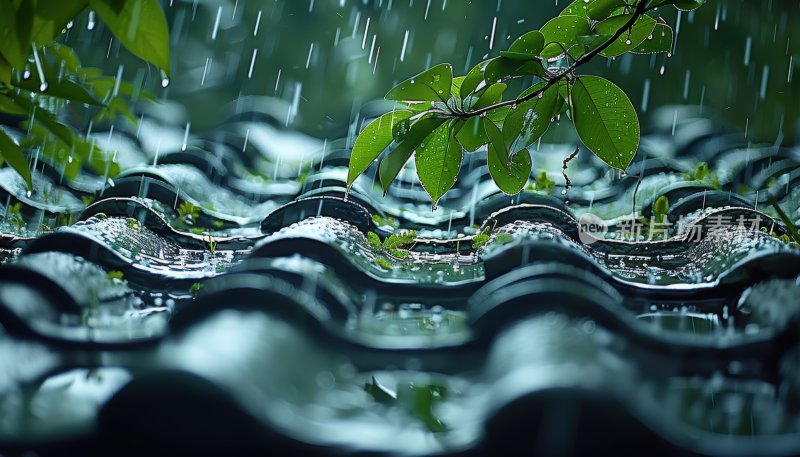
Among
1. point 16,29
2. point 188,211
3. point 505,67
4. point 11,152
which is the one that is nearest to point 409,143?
point 505,67

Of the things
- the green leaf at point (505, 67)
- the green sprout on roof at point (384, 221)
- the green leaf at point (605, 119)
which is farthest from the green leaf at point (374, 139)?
the green sprout on roof at point (384, 221)

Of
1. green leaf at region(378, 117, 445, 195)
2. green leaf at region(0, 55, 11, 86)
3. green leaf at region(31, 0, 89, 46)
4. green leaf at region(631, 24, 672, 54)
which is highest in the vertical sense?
green leaf at region(631, 24, 672, 54)

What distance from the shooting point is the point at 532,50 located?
3.17ft

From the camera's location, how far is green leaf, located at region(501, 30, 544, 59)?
95cm

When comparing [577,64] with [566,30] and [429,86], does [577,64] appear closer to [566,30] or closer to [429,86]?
[566,30]

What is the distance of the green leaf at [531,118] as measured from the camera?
3.37 feet

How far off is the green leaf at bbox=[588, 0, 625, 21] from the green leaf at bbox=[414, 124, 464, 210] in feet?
0.95

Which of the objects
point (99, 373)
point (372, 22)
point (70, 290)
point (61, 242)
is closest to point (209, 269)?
point (61, 242)

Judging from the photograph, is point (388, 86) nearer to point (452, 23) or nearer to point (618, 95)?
point (452, 23)

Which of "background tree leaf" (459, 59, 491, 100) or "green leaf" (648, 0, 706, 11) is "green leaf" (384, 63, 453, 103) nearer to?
"background tree leaf" (459, 59, 491, 100)

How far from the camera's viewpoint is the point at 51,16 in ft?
2.44

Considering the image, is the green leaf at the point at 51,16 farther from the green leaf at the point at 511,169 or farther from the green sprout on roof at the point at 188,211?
the green sprout on roof at the point at 188,211

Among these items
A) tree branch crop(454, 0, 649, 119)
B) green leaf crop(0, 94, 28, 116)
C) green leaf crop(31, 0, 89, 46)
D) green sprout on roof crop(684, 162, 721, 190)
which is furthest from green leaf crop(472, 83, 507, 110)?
green sprout on roof crop(684, 162, 721, 190)

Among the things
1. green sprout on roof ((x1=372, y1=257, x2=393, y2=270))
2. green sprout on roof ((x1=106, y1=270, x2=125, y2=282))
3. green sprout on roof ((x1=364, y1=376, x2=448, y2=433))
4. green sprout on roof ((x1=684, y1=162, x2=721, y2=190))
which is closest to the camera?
green sprout on roof ((x1=364, y1=376, x2=448, y2=433))
